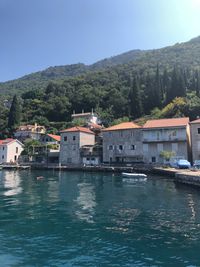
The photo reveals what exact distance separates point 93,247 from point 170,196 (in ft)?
57.7

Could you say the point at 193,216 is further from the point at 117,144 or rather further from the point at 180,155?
the point at 117,144

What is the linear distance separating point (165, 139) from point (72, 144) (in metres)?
24.1

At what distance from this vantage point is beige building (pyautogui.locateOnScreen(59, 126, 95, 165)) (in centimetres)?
7469

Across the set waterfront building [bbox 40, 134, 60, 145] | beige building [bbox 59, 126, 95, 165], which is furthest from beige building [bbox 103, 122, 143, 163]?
waterfront building [bbox 40, 134, 60, 145]

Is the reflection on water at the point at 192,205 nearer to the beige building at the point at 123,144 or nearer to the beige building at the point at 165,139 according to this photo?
the beige building at the point at 165,139

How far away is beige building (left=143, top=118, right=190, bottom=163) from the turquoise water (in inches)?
1349

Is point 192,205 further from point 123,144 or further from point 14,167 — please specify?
point 14,167

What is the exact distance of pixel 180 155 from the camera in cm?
6172

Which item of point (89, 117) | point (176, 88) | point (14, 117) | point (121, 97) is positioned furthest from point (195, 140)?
point (14, 117)

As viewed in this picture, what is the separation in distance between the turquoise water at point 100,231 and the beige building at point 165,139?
112ft

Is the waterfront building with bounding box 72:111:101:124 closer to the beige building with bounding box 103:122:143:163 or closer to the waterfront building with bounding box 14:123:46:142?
the waterfront building with bounding box 14:123:46:142

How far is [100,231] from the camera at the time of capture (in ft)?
55.8

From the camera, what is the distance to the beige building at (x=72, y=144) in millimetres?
74688

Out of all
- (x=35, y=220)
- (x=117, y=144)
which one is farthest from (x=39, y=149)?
(x=35, y=220)
